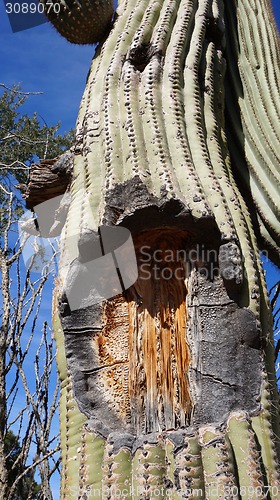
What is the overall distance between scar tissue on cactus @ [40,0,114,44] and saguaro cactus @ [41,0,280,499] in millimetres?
292

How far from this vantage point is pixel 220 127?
2383 mm

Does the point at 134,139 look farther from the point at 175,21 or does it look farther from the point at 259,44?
the point at 259,44

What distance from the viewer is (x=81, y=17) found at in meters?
2.62

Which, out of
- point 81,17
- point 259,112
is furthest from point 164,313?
point 81,17

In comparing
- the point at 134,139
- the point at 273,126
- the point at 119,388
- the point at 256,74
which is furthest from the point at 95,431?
the point at 256,74

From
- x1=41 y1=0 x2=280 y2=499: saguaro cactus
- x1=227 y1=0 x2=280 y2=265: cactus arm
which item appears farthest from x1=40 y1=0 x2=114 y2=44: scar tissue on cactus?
x1=227 y1=0 x2=280 y2=265: cactus arm

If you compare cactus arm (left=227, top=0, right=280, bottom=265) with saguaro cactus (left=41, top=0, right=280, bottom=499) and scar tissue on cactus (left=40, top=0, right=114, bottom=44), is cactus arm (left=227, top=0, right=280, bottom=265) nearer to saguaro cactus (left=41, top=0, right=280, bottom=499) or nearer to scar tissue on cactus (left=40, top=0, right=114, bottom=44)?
saguaro cactus (left=41, top=0, right=280, bottom=499)

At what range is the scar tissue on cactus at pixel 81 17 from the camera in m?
2.59

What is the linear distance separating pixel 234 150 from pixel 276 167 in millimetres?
213

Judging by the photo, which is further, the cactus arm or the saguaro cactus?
the cactus arm

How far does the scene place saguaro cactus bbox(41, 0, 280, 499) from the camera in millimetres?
1593

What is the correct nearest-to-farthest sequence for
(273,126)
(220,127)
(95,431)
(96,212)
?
(95,431)
(96,212)
(220,127)
(273,126)

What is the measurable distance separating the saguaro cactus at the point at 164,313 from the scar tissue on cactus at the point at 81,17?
292 mm

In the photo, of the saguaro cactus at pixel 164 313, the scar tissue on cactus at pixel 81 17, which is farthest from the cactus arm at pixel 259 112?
the scar tissue on cactus at pixel 81 17
